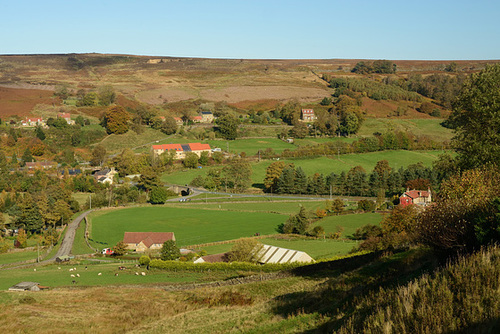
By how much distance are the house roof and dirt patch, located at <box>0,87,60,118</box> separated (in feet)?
313

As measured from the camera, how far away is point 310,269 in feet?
87.9

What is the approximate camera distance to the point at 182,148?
108 meters

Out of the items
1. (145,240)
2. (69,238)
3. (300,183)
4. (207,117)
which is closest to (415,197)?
(300,183)

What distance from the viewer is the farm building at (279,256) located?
4030cm

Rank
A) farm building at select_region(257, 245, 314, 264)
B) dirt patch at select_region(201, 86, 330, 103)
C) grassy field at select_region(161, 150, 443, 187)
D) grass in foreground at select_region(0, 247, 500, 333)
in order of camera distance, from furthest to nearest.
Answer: dirt patch at select_region(201, 86, 330, 103) < grassy field at select_region(161, 150, 443, 187) < farm building at select_region(257, 245, 314, 264) < grass in foreground at select_region(0, 247, 500, 333)

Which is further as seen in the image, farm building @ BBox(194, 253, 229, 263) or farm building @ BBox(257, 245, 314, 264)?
farm building @ BBox(194, 253, 229, 263)

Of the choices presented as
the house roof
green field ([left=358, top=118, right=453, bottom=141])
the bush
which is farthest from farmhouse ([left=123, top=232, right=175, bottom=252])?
green field ([left=358, top=118, right=453, bottom=141])

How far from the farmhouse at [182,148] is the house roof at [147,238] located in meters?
49.7

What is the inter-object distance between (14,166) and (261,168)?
50.8m

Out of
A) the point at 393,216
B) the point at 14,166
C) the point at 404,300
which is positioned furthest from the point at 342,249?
the point at 14,166

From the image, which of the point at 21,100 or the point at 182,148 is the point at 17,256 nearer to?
the point at 182,148

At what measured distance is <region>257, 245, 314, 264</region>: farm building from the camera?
40297 millimetres

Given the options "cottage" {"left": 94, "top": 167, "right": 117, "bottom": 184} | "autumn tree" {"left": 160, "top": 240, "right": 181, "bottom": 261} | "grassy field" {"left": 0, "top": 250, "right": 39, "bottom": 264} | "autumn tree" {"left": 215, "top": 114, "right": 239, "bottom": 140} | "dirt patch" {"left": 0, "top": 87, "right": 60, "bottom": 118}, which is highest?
"dirt patch" {"left": 0, "top": 87, "right": 60, "bottom": 118}

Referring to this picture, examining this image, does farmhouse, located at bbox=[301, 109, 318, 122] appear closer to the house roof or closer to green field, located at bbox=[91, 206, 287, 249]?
green field, located at bbox=[91, 206, 287, 249]
